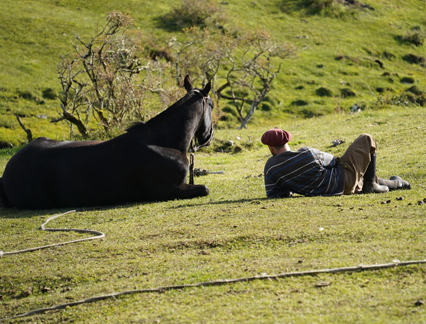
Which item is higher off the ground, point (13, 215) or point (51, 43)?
point (51, 43)

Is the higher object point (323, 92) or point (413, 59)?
point (413, 59)

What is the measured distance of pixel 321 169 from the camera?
10.9m

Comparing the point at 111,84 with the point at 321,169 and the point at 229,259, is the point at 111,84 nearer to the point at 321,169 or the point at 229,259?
the point at 321,169

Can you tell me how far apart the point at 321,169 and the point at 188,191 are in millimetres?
3278

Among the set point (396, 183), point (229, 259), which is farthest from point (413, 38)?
point (229, 259)

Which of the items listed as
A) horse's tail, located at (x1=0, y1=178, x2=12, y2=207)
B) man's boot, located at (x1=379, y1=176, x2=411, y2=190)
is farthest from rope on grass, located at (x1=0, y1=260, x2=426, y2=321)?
horse's tail, located at (x1=0, y1=178, x2=12, y2=207)

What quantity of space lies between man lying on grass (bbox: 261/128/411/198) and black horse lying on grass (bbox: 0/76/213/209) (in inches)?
94.1

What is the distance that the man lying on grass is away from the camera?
10.9 m

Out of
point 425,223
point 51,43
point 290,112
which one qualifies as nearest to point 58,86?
point 51,43

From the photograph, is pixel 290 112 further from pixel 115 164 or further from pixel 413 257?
pixel 413 257

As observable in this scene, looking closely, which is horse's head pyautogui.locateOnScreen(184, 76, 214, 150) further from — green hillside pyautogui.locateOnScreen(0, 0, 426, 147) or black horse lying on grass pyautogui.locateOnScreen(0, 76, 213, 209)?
green hillside pyautogui.locateOnScreen(0, 0, 426, 147)

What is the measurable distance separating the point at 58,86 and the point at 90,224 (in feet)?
109

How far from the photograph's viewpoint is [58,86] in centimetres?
4191

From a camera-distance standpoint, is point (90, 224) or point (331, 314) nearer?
point (331, 314)
